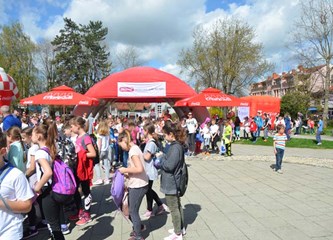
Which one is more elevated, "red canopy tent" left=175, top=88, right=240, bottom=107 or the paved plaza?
"red canopy tent" left=175, top=88, right=240, bottom=107

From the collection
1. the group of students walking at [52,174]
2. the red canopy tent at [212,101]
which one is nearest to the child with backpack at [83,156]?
the group of students walking at [52,174]

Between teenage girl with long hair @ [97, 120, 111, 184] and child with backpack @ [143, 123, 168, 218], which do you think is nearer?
child with backpack @ [143, 123, 168, 218]

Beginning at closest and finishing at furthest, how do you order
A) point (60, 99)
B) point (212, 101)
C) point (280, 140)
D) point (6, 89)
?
point (280, 140) < point (6, 89) < point (212, 101) < point (60, 99)

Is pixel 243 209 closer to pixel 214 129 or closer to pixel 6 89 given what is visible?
pixel 214 129

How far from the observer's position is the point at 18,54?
37.5 metres

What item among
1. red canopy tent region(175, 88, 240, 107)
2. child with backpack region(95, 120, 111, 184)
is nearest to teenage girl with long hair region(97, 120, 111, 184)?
child with backpack region(95, 120, 111, 184)

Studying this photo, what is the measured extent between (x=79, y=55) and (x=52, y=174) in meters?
45.0

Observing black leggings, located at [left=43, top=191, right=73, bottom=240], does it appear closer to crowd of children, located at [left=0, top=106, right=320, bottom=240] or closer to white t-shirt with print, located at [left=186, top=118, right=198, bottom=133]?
crowd of children, located at [left=0, top=106, right=320, bottom=240]

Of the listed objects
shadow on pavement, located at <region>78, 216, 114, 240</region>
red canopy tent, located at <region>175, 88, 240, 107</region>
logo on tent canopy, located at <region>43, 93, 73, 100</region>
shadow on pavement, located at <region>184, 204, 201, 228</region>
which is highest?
logo on tent canopy, located at <region>43, 93, 73, 100</region>

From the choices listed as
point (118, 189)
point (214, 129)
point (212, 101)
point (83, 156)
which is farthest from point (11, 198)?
point (212, 101)

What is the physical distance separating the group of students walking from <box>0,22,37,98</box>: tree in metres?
37.0

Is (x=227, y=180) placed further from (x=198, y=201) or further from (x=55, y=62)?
(x=55, y=62)

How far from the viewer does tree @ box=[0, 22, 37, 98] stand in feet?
120

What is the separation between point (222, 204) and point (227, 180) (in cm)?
212
